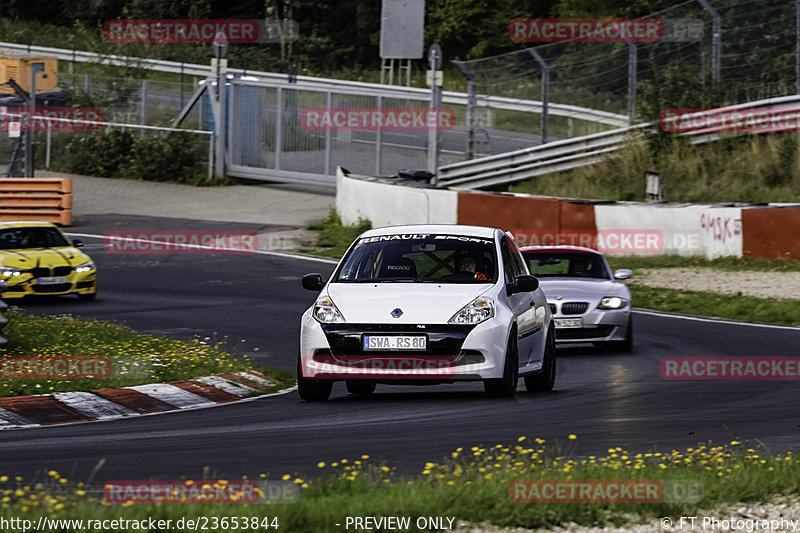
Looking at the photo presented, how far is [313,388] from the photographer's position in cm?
1166

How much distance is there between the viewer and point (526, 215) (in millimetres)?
26391

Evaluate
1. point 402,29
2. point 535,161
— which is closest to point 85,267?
point 535,161

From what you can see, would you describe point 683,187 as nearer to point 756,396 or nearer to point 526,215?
point 526,215

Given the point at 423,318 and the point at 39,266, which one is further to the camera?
the point at 39,266

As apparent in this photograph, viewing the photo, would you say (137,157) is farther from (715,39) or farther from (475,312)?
(475,312)

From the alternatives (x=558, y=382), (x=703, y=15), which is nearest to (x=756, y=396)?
(x=558, y=382)

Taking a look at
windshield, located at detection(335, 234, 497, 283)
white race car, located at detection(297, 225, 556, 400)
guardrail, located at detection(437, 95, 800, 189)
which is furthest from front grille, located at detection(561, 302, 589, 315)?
guardrail, located at detection(437, 95, 800, 189)

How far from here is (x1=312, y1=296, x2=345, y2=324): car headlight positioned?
1140 centimetres

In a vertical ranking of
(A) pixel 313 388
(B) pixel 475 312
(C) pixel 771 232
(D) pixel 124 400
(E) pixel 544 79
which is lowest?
(D) pixel 124 400

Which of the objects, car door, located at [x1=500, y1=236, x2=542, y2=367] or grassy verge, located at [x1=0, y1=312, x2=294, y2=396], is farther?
car door, located at [x1=500, y1=236, x2=542, y2=367]

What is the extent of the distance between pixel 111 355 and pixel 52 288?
8.16 metres

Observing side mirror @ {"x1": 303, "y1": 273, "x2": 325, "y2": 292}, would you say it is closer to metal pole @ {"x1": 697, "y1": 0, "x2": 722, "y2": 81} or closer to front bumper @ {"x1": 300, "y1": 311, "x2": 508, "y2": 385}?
front bumper @ {"x1": 300, "y1": 311, "x2": 508, "y2": 385}

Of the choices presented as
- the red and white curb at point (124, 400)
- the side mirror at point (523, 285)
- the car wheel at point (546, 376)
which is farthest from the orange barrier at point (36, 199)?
the side mirror at point (523, 285)

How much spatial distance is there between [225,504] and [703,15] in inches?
1036
